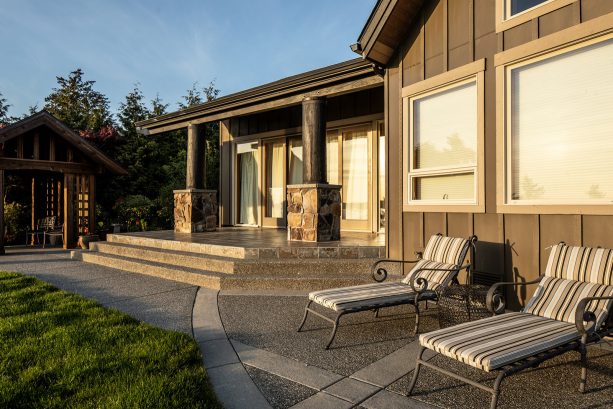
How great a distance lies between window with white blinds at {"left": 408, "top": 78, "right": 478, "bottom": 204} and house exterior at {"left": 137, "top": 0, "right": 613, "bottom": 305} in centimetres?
1

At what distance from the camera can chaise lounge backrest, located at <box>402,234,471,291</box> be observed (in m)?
4.27

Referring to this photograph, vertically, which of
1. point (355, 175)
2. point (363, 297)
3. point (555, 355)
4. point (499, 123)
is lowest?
point (555, 355)

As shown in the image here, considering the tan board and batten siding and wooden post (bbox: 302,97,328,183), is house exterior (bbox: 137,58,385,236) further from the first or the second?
the tan board and batten siding

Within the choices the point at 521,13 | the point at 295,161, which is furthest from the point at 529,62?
the point at 295,161

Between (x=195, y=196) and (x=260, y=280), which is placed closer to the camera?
(x=260, y=280)

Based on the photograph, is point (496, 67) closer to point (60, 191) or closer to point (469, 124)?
point (469, 124)

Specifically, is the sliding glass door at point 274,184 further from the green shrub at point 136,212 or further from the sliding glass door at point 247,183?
the green shrub at point 136,212

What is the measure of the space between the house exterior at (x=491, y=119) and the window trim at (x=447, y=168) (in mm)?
15

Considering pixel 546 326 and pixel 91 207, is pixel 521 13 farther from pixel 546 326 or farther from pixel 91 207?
pixel 91 207

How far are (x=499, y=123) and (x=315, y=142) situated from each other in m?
3.32

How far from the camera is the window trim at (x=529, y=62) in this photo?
3.65m

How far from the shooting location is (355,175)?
914 cm

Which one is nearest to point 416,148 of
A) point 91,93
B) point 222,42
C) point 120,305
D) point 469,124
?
point 469,124

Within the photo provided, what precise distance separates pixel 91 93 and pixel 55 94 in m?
1.94
